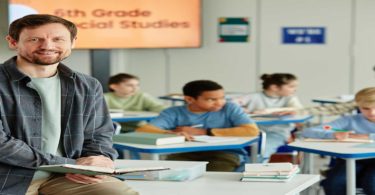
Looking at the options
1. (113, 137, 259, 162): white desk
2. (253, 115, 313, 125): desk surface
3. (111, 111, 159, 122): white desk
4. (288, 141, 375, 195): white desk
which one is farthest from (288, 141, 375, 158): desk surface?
(111, 111, 159, 122): white desk

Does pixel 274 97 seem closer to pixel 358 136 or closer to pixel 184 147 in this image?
pixel 358 136

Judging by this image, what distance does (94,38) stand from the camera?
376 inches

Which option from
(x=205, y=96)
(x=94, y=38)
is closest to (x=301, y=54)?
(x=94, y=38)

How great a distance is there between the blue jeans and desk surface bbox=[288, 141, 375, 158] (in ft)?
0.72

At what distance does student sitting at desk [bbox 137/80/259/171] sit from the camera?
17.7ft

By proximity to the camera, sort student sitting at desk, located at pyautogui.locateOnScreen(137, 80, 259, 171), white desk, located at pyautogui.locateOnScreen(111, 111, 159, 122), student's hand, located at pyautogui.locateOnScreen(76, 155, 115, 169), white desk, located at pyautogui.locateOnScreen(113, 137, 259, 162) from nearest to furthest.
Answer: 1. student's hand, located at pyautogui.locateOnScreen(76, 155, 115, 169)
2. white desk, located at pyautogui.locateOnScreen(113, 137, 259, 162)
3. student sitting at desk, located at pyautogui.locateOnScreen(137, 80, 259, 171)
4. white desk, located at pyautogui.locateOnScreen(111, 111, 159, 122)

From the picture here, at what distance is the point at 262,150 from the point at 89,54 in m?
Result: 5.09

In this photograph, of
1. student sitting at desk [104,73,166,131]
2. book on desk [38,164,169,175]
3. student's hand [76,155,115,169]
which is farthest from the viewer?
student sitting at desk [104,73,166,131]

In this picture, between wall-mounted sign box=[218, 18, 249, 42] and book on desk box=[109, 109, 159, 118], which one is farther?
wall-mounted sign box=[218, 18, 249, 42]

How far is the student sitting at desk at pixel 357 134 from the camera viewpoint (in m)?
4.80

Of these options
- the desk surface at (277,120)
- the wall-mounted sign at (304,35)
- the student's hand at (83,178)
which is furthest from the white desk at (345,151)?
the wall-mounted sign at (304,35)

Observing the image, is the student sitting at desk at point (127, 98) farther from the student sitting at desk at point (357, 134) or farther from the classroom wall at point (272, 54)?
the student sitting at desk at point (357, 134)

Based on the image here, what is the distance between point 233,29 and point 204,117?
4944 millimetres

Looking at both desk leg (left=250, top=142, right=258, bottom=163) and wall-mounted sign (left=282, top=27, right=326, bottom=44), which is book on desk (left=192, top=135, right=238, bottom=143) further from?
wall-mounted sign (left=282, top=27, right=326, bottom=44)
